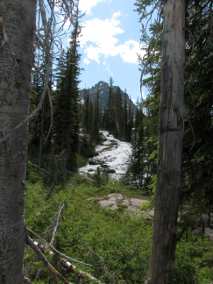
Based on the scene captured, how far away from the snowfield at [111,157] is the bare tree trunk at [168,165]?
50.8 metres

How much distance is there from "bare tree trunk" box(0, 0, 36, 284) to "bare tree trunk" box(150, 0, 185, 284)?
204 cm

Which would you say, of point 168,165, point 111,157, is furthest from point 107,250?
point 111,157

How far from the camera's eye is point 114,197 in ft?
85.8

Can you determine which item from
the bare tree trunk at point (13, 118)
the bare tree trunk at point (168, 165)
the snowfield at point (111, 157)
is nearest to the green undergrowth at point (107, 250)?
the bare tree trunk at point (168, 165)

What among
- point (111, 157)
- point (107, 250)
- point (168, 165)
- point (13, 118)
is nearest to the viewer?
point (13, 118)

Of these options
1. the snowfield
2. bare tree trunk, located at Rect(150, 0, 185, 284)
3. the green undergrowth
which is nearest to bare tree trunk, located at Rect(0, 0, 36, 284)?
bare tree trunk, located at Rect(150, 0, 185, 284)

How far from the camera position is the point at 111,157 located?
68.6 metres

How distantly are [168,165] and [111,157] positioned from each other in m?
65.2

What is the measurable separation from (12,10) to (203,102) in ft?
13.9

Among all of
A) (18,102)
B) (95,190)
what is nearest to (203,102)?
(18,102)

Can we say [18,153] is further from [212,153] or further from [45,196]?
[45,196]

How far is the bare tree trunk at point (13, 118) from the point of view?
1.40 metres

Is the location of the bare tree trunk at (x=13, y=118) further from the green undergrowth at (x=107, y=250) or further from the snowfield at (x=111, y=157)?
the snowfield at (x=111, y=157)

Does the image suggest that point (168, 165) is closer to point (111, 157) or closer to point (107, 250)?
point (107, 250)
